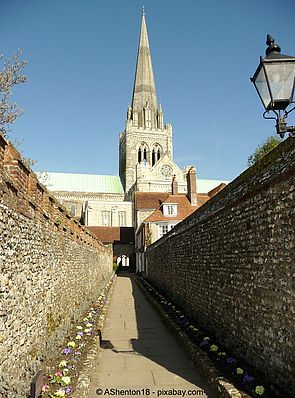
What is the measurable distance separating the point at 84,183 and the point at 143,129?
1913cm

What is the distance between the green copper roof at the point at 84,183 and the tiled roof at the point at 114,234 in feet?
82.1

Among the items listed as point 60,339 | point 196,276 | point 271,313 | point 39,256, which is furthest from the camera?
point 196,276

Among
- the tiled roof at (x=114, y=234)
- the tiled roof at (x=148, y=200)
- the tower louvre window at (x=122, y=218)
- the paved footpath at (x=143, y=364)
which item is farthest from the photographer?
the tower louvre window at (x=122, y=218)

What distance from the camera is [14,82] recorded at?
49.5 feet

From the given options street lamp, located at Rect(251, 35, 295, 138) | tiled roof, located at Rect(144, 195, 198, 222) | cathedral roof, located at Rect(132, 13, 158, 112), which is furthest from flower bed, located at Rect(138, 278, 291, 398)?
cathedral roof, located at Rect(132, 13, 158, 112)

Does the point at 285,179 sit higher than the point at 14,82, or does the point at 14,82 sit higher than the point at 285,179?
the point at 14,82

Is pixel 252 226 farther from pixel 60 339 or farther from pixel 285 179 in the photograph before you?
pixel 60 339

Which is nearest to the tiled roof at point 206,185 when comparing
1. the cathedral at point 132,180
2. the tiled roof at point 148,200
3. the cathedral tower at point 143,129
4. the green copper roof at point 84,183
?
the cathedral at point 132,180

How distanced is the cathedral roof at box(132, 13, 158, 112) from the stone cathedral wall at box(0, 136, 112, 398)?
242 feet

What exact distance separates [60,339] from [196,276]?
421 cm

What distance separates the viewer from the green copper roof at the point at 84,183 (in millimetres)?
Answer: 73375

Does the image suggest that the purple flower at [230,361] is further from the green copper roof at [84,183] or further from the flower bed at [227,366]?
the green copper roof at [84,183]

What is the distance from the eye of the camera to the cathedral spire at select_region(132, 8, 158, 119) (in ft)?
257

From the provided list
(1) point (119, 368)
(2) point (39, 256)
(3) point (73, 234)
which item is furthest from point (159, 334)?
(2) point (39, 256)
